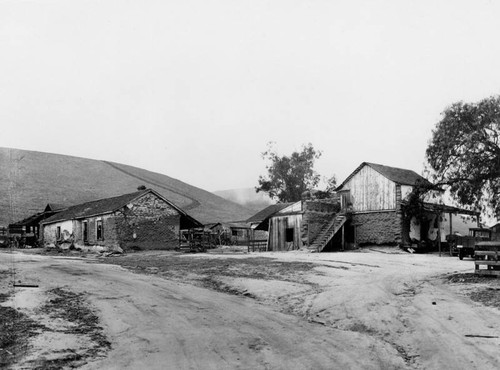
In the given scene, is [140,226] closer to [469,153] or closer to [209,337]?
[469,153]

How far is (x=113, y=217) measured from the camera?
35375 millimetres

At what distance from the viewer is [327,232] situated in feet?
120

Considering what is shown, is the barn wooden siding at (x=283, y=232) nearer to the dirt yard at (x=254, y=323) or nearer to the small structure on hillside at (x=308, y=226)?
the small structure on hillside at (x=308, y=226)

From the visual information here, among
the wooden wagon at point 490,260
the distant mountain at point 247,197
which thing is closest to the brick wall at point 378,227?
the wooden wagon at point 490,260

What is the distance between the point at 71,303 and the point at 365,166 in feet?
101

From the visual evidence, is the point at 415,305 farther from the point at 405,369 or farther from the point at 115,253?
the point at 115,253

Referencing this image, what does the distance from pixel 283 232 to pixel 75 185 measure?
64836 millimetres

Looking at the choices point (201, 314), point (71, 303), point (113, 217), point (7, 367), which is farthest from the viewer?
point (113, 217)

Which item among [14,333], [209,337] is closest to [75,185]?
[14,333]

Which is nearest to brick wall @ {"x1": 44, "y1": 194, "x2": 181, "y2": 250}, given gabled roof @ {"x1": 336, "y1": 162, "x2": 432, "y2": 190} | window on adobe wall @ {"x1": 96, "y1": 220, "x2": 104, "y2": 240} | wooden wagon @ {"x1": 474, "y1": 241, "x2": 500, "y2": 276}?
window on adobe wall @ {"x1": 96, "y1": 220, "x2": 104, "y2": 240}

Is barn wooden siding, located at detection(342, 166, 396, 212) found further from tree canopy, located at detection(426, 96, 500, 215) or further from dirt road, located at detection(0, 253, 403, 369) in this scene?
dirt road, located at detection(0, 253, 403, 369)

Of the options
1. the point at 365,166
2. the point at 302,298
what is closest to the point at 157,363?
the point at 302,298

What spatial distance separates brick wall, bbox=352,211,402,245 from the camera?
35031 mm

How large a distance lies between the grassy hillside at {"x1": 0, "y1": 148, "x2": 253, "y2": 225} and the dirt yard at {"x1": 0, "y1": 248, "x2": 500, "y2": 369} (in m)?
62.2
